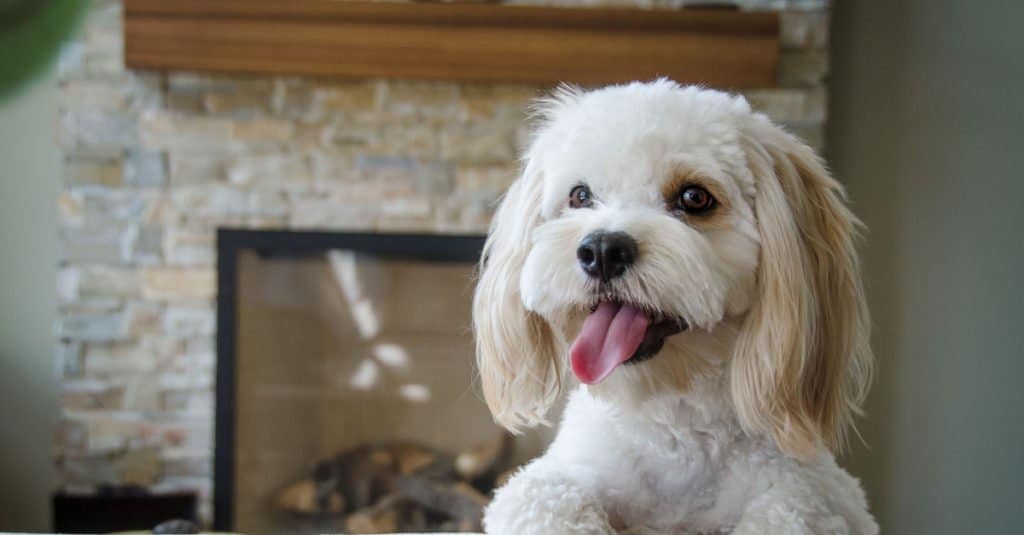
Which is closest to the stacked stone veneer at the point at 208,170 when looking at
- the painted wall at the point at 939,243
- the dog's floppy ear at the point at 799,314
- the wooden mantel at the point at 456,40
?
the wooden mantel at the point at 456,40

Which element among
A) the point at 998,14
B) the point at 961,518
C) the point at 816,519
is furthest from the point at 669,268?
the point at 961,518

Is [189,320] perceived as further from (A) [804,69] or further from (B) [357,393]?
(A) [804,69]

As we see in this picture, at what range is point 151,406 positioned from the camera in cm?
283

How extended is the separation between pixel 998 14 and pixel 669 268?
1538 millimetres

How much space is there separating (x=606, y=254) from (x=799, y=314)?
0.60ft

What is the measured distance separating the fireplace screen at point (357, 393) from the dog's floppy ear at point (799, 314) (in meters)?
1.91

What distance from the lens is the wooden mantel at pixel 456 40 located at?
2.66 m

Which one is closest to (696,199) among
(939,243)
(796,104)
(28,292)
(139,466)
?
(939,243)

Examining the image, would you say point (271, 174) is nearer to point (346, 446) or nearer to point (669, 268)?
point (346, 446)

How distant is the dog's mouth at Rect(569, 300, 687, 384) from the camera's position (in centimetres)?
86

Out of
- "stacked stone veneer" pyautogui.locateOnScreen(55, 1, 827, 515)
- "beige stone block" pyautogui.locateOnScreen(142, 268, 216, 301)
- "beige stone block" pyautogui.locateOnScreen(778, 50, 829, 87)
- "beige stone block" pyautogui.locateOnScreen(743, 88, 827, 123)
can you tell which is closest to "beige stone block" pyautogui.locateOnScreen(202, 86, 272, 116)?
"stacked stone veneer" pyautogui.locateOnScreen(55, 1, 827, 515)

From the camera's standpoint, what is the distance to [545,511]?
81 cm

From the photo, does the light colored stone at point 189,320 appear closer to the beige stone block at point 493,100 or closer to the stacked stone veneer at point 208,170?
the stacked stone veneer at point 208,170

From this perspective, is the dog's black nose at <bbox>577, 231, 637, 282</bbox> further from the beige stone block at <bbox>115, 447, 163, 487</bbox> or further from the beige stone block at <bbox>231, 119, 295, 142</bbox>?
the beige stone block at <bbox>115, 447, 163, 487</bbox>
